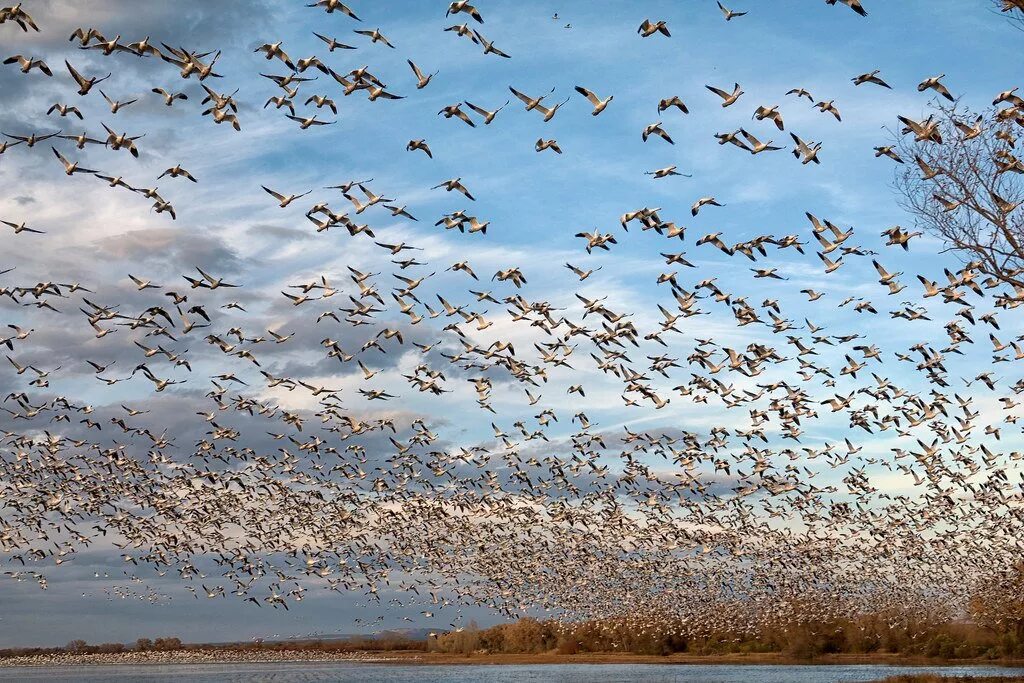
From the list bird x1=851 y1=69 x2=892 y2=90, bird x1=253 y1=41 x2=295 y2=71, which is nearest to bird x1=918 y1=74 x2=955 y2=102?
bird x1=851 y1=69 x2=892 y2=90

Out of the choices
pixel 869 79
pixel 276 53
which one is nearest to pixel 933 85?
pixel 869 79

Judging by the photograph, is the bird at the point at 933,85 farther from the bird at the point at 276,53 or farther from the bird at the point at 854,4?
the bird at the point at 276,53

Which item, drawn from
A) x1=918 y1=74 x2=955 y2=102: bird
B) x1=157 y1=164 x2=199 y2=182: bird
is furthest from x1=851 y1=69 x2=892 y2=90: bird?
x1=157 y1=164 x2=199 y2=182: bird

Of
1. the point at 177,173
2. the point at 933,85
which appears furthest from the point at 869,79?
the point at 177,173

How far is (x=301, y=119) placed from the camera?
3141 cm

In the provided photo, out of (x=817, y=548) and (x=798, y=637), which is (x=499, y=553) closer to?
(x=817, y=548)

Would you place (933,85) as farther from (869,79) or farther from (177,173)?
(177,173)

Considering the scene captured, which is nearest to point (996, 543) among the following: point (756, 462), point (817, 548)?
point (817, 548)

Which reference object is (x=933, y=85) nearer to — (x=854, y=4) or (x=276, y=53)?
(x=854, y=4)

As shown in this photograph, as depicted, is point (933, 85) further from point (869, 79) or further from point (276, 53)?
point (276, 53)

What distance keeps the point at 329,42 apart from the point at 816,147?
44.8ft

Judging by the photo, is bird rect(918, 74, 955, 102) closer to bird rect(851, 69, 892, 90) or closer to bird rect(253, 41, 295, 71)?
bird rect(851, 69, 892, 90)

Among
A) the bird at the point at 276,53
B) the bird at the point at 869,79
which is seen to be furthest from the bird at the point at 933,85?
the bird at the point at 276,53

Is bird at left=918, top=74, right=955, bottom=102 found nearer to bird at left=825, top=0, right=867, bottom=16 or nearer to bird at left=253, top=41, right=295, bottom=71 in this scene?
bird at left=825, top=0, right=867, bottom=16
